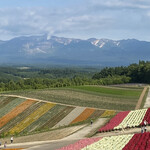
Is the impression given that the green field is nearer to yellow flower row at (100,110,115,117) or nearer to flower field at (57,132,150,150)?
yellow flower row at (100,110,115,117)

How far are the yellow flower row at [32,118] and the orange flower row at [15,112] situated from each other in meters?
4.11

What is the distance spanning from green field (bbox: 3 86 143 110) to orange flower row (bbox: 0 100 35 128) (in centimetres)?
721

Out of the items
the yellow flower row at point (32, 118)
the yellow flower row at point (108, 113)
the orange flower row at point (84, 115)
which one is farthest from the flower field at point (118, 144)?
the yellow flower row at point (108, 113)

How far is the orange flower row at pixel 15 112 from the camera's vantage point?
79.1 m

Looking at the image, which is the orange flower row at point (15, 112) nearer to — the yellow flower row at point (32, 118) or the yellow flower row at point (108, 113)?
the yellow flower row at point (32, 118)

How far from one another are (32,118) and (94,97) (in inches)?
1105

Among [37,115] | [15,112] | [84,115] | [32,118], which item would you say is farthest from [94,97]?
[32,118]

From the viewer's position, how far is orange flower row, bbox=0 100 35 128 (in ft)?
259

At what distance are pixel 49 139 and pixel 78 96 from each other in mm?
45606

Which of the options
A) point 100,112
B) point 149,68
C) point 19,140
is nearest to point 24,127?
point 19,140

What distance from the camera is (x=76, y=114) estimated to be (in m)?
82.1

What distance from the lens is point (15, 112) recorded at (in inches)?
3322

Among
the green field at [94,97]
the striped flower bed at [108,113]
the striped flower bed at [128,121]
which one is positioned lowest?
the striped flower bed at [108,113]

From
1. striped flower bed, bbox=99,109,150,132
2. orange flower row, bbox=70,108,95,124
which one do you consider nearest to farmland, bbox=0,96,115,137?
orange flower row, bbox=70,108,95,124
